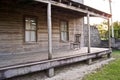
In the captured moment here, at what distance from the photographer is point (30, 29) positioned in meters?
10.8

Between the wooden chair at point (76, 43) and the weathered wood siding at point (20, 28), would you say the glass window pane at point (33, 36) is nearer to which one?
the weathered wood siding at point (20, 28)

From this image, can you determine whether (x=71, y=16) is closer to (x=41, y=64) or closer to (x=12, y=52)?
(x=12, y=52)

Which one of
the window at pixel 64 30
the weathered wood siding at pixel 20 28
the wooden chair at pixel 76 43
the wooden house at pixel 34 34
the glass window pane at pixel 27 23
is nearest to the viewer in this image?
the wooden house at pixel 34 34

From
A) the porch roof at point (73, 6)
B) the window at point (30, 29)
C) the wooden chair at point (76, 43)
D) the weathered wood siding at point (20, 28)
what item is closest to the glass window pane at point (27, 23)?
the window at point (30, 29)

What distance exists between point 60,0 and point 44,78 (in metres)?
3.17

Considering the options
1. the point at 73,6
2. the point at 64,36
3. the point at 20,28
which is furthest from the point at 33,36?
the point at 64,36

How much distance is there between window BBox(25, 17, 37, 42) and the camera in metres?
10.6

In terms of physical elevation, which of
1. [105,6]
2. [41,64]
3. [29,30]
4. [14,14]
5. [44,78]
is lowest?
[44,78]

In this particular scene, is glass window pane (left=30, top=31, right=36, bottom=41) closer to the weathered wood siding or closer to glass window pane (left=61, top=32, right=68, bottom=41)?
the weathered wood siding

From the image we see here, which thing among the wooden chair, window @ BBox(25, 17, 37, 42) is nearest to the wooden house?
window @ BBox(25, 17, 37, 42)

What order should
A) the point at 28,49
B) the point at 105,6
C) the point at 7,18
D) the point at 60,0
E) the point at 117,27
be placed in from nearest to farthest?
the point at 60,0 → the point at 7,18 → the point at 28,49 → the point at 117,27 → the point at 105,6

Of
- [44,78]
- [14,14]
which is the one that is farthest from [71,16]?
[44,78]

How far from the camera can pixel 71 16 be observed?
47.0 ft

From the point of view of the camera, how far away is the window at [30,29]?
10602 mm
